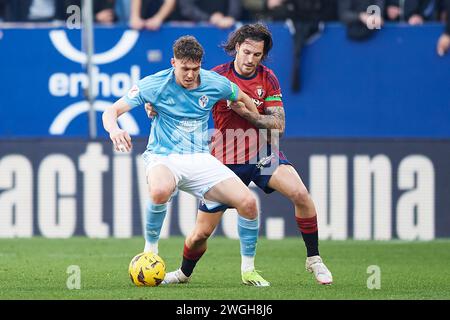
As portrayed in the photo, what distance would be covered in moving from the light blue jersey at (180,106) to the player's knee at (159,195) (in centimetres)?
48

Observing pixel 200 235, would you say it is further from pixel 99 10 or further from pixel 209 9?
pixel 99 10

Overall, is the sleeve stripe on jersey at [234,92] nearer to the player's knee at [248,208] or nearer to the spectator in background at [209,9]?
the player's knee at [248,208]

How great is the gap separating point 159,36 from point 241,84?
218 inches

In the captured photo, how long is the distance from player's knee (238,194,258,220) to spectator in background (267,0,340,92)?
601cm

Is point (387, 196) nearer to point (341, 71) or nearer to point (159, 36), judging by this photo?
point (341, 71)

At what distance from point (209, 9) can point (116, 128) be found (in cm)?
698

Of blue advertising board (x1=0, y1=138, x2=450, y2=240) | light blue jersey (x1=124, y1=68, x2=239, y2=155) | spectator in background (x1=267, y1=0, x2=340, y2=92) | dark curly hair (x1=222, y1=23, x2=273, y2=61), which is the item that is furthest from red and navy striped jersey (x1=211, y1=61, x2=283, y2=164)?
spectator in background (x1=267, y1=0, x2=340, y2=92)

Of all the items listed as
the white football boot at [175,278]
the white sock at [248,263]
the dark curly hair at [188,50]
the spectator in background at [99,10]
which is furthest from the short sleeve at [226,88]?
the spectator in background at [99,10]

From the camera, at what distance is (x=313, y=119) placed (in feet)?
52.5

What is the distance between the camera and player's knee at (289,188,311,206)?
10.3m

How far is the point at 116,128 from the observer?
9.54 meters

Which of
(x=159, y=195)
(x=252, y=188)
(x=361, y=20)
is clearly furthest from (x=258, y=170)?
(x=361, y=20)

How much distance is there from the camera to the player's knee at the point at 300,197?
33.8ft

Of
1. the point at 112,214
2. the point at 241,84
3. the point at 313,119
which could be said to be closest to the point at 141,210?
the point at 112,214
